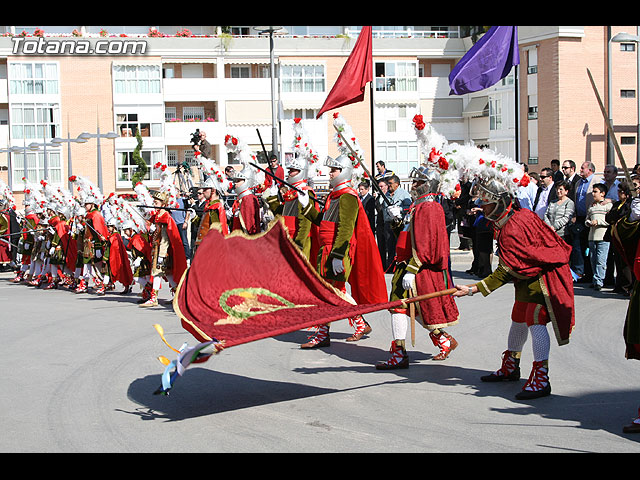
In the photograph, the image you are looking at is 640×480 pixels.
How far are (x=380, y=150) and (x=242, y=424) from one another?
46.9 metres

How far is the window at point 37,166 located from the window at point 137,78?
607 centimetres

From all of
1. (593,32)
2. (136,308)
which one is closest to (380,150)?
(593,32)

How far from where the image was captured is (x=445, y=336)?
8992mm

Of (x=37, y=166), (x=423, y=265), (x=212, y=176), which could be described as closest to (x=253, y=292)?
(x=423, y=265)

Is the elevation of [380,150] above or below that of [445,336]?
above

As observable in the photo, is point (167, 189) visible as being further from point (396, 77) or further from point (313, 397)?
point (396, 77)

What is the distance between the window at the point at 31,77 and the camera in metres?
49.6

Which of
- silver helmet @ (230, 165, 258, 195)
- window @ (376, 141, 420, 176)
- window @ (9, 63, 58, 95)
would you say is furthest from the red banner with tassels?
window @ (9, 63, 58, 95)

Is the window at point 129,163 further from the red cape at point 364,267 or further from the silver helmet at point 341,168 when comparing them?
the red cape at point 364,267

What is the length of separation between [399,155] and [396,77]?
486 centimetres

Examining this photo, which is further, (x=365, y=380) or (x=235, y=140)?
(x=235, y=140)

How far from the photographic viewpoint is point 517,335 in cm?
772

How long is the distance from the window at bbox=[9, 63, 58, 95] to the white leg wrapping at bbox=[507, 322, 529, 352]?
154ft
